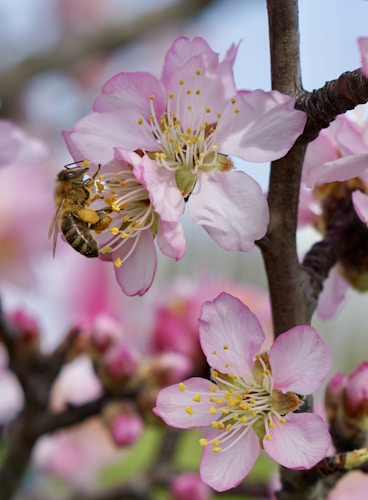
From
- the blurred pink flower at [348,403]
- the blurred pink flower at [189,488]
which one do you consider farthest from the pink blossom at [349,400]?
the blurred pink flower at [189,488]

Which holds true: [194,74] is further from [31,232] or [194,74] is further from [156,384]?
[31,232]

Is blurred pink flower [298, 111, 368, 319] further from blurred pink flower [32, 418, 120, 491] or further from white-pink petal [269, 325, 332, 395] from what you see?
blurred pink flower [32, 418, 120, 491]

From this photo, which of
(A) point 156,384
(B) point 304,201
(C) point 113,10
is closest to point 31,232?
(A) point 156,384

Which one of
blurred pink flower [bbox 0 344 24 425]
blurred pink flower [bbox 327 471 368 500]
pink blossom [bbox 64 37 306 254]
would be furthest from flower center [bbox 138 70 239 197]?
blurred pink flower [bbox 0 344 24 425]

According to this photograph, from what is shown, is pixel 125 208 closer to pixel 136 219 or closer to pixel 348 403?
pixel 136 219

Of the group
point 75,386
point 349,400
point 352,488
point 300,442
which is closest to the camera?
point 300,442

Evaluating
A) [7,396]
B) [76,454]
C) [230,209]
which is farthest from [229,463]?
[76,454]
